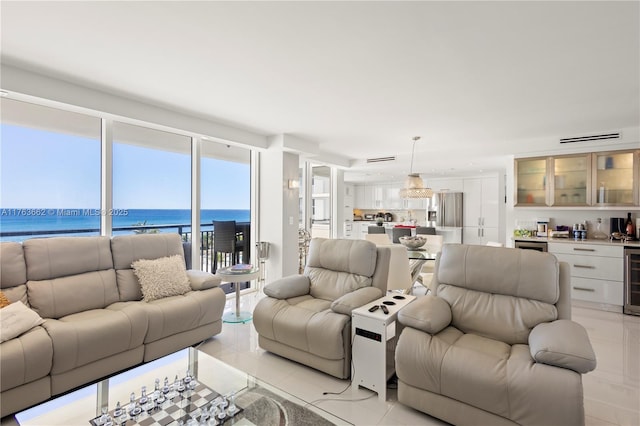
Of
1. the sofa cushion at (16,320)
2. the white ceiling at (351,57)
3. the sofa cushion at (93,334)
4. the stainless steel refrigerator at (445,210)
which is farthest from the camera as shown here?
the stainless steel refrigerator at (445,210)

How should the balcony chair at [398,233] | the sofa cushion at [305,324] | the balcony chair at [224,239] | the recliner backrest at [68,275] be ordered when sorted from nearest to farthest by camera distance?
the sofa cushion at [305,324], the recliner backrest at [68,275], the balcony chair at [224,239], the balcony chair at [398,233]

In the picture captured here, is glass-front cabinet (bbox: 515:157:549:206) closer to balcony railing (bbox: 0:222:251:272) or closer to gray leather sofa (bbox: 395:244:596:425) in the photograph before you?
gray leather sofa (bbox: 395:244:596:425)

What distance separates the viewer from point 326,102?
3439 millimetres

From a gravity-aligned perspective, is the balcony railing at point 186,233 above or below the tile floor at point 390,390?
above

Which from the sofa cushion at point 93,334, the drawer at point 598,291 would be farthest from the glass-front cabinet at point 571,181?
the sofa cushion at point 93,334

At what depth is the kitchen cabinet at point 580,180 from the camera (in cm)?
Result: 449

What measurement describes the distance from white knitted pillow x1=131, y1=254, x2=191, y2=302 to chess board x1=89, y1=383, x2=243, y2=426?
144 cm

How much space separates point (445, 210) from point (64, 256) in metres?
8.45

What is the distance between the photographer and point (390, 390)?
7.78ft

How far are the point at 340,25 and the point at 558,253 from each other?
4.78 m

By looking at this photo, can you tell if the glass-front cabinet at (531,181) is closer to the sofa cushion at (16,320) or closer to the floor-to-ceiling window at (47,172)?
the floor-to-ceiling window at (47,172)

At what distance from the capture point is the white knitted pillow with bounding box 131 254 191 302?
3.01 metres

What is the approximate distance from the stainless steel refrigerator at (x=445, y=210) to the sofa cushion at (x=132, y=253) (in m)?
7.46

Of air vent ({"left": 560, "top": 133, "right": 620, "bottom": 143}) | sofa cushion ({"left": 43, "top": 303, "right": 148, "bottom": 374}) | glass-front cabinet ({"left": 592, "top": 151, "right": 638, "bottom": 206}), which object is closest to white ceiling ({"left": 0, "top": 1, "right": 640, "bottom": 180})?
air vent ({"left": 560, "top": 133, "right": 620, "bottom": 143})
